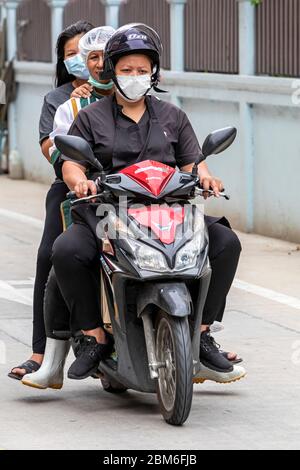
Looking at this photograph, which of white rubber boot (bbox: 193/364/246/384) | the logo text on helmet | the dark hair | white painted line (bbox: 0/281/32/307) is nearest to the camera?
the logo text on helmet

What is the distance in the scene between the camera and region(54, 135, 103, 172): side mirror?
23.3 ft

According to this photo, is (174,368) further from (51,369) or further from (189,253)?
(51,369)

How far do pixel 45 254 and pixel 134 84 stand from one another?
113 centimetres

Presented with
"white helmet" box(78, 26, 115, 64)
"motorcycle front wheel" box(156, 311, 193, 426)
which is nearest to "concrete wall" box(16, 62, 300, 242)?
"white helmet" box(78, 26, 115, 64)

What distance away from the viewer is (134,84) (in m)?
7.40

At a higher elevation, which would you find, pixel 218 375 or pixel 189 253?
pixel 189 253

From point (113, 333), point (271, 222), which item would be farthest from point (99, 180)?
point (271, 222)

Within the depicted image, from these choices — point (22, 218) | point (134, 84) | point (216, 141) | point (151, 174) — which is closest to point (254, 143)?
point (22, 218)

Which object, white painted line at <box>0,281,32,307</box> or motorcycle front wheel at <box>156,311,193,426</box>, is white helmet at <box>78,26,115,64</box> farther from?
white painted line at <box>0,281,32,307</box>

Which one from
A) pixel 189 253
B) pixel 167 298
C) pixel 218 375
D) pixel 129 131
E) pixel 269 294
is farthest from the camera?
pixel 269 294

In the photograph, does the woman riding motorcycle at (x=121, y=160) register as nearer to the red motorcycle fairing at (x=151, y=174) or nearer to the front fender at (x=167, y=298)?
the red motorcycle fairing at (x=151, y=174)

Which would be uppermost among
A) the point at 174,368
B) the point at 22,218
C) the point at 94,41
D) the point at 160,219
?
the point at 94,41

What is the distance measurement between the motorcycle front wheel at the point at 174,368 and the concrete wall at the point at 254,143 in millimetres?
7066

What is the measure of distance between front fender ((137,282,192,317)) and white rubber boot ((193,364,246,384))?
0.70 metres
